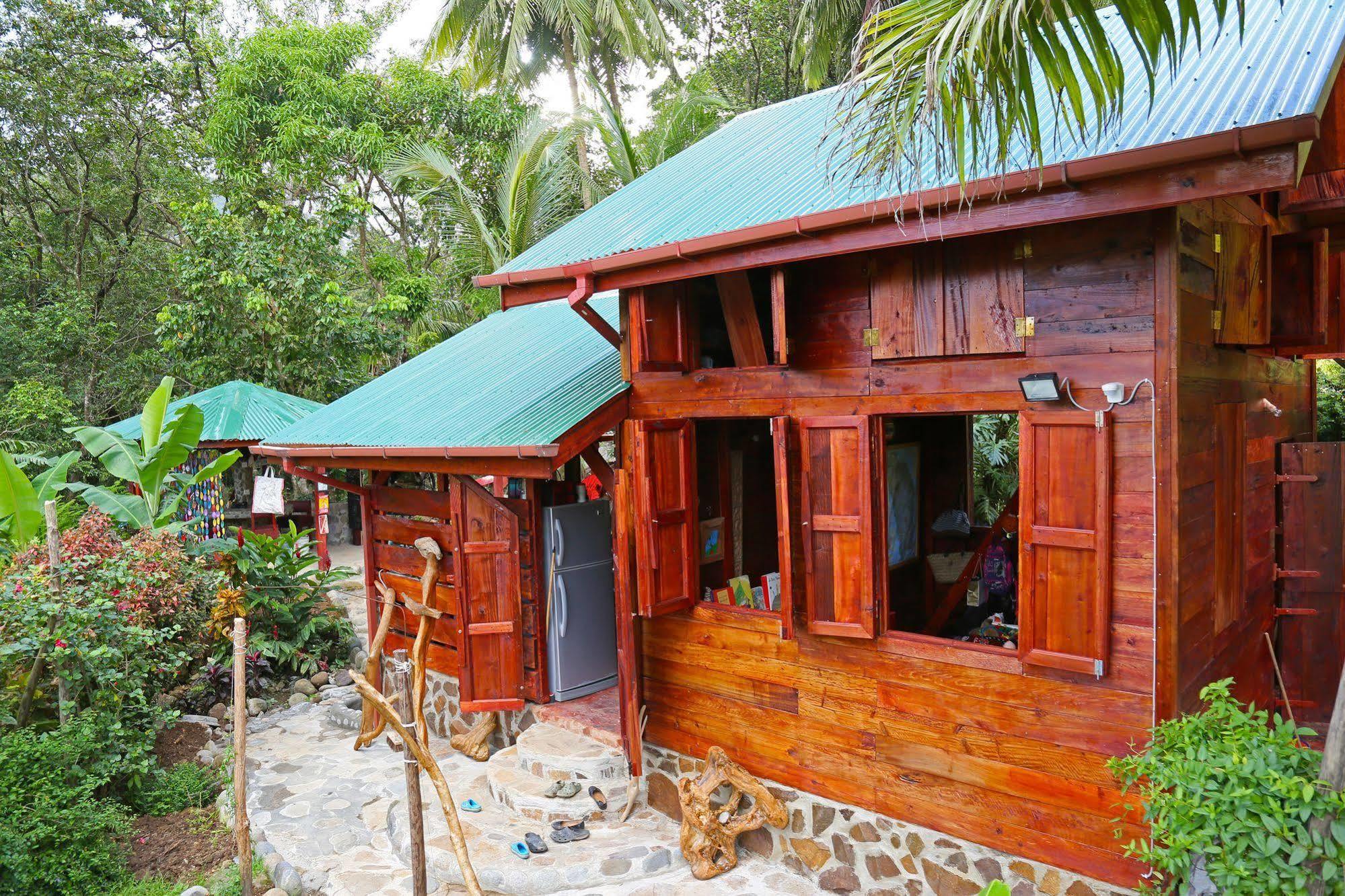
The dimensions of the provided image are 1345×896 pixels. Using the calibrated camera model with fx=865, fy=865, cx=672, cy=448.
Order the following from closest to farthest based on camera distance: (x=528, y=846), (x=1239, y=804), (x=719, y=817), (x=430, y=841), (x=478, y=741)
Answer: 1. (x=1239, y=804)
2. (x=719, y=817)
3. (x=528, y=846)
4. (x=430, y=841)
5. (x=478, y=741)

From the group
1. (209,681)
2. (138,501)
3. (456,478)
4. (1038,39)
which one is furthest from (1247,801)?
(138,501)

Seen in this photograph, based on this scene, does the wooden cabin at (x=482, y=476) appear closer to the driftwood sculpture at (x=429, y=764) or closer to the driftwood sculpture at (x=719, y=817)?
the driftwood sculpture at (x=429, y=764)

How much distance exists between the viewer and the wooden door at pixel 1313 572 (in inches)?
258

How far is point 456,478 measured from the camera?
26.0ft

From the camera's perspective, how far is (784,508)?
222 inches

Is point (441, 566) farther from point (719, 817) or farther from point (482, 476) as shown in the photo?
point (719, 817)

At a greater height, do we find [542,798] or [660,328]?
[660,328]

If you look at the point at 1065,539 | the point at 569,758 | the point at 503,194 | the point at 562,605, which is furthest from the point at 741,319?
the point at 503,194

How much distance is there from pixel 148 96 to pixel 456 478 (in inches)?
742

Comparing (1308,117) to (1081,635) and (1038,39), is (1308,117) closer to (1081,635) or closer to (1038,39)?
(1038,39)

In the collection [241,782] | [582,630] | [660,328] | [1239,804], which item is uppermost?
[660,328]

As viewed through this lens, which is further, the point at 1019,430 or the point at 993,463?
the point at 993,463

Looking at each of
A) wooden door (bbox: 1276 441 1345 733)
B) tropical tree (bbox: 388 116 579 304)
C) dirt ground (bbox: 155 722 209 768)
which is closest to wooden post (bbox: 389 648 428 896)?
dirt ground (bbox: 155 722 209 768)

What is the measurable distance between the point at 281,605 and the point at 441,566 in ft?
11.2
